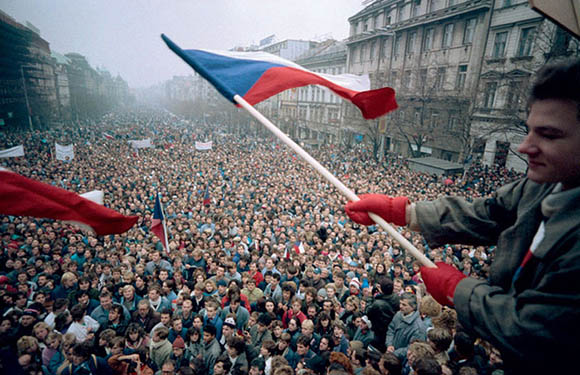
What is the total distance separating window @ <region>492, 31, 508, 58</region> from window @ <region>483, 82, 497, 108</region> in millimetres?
2244

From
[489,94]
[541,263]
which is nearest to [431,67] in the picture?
[489,94]

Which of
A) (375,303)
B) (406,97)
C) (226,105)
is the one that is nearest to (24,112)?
(226,105)

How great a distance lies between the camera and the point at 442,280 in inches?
65.0

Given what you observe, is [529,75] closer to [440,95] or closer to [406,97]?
[440,95]

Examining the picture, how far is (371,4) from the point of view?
36656 millimetres

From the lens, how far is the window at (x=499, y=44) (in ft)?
74.6

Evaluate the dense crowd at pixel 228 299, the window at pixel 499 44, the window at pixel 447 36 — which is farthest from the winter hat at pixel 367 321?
the window at pixel 447 36

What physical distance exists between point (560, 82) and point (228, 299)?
5.23m

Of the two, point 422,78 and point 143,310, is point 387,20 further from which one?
point 143,310

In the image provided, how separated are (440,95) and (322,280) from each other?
25706mm

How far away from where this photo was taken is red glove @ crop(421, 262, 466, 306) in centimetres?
161

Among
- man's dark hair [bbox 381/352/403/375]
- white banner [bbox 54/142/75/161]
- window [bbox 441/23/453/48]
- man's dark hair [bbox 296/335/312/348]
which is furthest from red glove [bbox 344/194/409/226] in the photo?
window [bbox 441/23/453/48]

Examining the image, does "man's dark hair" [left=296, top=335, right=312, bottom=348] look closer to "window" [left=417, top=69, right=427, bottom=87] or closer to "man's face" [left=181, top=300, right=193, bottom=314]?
"man's face" [left=181, top=300, right=193, bottom=314]

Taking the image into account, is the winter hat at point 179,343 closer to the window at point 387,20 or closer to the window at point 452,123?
the window at point 452,123
